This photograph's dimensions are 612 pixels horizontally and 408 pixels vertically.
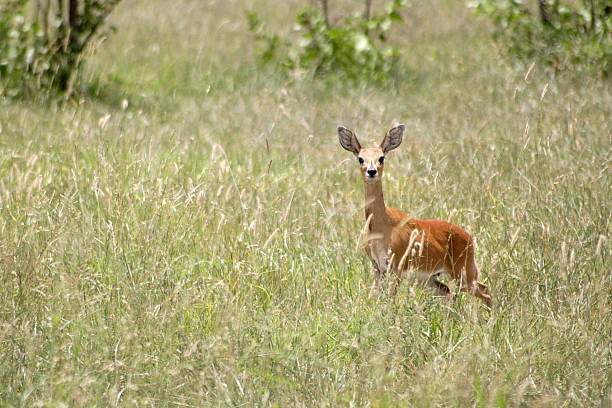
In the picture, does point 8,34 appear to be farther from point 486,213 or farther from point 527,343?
point 527,343

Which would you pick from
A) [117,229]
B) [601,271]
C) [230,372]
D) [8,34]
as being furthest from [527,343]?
[8,34]

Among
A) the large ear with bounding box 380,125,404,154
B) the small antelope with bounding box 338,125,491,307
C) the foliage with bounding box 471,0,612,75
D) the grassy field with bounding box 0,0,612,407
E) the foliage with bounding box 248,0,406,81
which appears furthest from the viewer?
the foliage with bounding box 248,0,406,81

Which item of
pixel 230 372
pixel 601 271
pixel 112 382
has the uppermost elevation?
pixel 601 271

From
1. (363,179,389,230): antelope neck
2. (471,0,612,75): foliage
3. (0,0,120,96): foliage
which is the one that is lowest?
(0,0,120,96): foliage

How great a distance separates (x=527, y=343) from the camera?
9.65 feet

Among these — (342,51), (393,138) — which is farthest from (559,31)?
(393,138)

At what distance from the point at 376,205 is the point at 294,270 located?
55 cm

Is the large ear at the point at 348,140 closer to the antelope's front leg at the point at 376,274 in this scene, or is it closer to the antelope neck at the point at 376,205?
the antelope neck at the point at 376,205

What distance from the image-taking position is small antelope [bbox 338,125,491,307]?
11.3ft

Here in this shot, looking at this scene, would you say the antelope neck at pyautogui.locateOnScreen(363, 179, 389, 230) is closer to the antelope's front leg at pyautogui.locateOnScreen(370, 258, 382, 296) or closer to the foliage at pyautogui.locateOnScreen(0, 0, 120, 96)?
the antelope's front leg at pyautogui.locateOnScreen(370, 258, 382, 296)

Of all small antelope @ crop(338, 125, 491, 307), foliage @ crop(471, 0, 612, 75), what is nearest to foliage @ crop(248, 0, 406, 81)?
foliage @ crop(471, 0, 612, 75)

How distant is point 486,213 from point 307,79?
419 cm

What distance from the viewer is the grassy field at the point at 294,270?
8.98 ft

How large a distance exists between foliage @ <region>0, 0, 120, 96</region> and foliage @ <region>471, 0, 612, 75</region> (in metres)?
4.29
